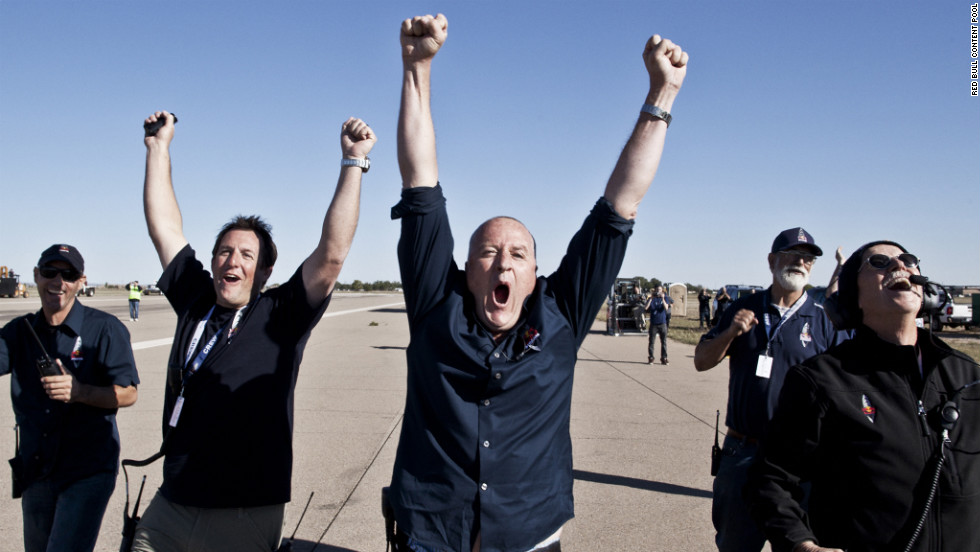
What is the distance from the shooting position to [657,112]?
7.32 feet

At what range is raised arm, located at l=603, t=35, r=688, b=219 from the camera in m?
2.20

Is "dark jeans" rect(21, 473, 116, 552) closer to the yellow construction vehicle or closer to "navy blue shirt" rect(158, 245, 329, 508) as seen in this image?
"navy blue shirt" rect(158, 245, 329, 508)

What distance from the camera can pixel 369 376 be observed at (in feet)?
41.2

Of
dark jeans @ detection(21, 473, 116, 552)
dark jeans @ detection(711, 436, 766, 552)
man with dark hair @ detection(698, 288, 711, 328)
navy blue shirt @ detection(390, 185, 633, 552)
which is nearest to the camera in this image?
navy blue shirt @ detection(390, 185, 633, 552)

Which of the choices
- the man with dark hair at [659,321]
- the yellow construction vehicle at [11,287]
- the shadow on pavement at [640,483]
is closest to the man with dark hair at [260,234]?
the shadow on pavement at [640,483]

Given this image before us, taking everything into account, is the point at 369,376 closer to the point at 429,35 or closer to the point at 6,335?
the point at 6,335

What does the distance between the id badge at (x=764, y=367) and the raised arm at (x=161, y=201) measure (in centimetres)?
294

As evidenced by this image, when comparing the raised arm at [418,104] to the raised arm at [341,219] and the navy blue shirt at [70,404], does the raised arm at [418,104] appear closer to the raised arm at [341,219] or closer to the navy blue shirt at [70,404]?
the raised arm at [341,219]

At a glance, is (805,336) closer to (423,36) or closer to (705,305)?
(423,36)

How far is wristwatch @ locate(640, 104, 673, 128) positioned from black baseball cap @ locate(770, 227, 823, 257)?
2.10m

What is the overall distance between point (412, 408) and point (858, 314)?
162 centimetres

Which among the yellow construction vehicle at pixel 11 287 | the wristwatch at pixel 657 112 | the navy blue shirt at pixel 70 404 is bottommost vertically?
the yellow construction vehicle at pixel 11 287

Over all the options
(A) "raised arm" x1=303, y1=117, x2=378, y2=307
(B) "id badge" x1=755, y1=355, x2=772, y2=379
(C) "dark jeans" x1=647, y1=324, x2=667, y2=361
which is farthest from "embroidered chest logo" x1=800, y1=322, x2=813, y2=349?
(C) "dark jeans" x1=647, y1=324, x2=667, y2=361

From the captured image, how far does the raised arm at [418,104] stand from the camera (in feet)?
7.17
